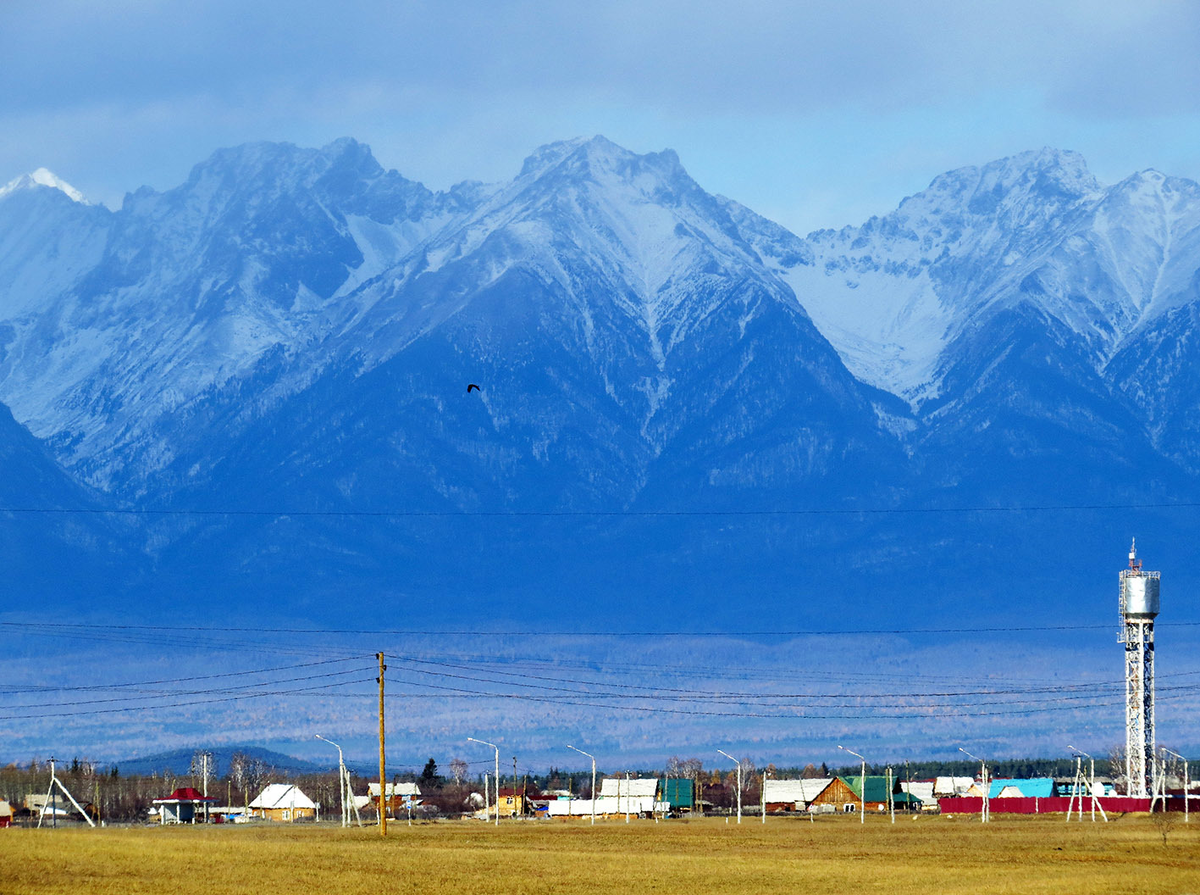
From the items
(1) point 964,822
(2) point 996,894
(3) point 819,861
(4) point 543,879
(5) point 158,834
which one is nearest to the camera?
(2) point 996,894

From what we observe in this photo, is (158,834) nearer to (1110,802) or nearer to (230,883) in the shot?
(230,883)

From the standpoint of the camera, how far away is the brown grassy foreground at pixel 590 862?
8262 centimetres

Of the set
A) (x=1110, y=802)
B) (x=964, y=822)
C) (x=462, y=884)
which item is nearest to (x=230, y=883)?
(x=462, y=884)

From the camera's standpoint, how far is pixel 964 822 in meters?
176

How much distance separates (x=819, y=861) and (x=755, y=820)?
8906 centimetres

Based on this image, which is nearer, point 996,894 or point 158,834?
point 996,894

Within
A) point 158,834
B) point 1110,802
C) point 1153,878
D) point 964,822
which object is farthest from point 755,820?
point 1153,878

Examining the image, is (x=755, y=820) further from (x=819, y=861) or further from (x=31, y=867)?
(x=31, y=867)

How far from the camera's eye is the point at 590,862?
102 meters

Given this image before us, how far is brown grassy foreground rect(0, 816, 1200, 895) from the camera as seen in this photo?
82625mm

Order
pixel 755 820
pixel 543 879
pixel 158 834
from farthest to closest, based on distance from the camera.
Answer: pixel 755 820, pixel 158 834, pixel 543 879

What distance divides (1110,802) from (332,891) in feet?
426

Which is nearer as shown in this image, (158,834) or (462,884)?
(462,884)

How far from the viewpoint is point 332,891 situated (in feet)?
266
